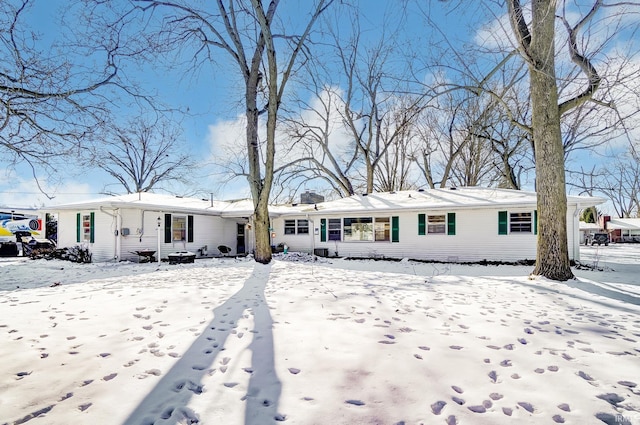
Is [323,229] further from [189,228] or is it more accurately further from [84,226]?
[84,226]

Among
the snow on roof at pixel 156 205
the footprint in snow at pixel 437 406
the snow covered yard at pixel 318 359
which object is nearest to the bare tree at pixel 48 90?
the snow covered yard at pixel 318 359

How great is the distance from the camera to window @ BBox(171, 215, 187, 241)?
49.2 feet

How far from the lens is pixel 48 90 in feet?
19.1

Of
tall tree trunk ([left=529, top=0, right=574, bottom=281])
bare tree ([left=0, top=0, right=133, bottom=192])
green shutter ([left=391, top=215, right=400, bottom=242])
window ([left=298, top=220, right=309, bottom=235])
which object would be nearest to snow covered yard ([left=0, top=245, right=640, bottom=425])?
tall tree trunk ([left=529, top=0, right=574, bottom=281])

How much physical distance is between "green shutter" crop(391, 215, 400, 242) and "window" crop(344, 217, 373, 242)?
1.04 meters

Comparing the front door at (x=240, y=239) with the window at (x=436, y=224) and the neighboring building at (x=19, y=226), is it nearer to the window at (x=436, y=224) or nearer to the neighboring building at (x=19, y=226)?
the window at (x=436, y=224)

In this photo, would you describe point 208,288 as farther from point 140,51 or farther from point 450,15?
point 450,15

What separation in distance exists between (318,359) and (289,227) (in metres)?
14.0

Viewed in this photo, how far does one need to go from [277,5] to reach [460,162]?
59.8 ft

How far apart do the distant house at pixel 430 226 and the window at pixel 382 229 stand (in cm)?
5

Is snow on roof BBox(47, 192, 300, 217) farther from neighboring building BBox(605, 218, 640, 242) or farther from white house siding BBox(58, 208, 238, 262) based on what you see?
neighboring building BBox(605, 218, 640, 242)

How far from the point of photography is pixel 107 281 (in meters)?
7.88

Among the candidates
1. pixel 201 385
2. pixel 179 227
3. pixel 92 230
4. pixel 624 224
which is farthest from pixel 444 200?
pixel 624 224

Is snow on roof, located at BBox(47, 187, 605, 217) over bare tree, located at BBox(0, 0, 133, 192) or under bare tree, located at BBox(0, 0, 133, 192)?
under
